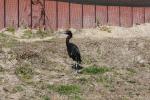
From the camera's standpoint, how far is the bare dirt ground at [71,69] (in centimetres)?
1658

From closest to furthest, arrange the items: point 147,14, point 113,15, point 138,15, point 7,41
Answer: point 7,41
point 113,15
point 138,15
point 147,14

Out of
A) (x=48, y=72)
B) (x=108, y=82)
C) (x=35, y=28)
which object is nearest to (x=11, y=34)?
(x=35, y=28)

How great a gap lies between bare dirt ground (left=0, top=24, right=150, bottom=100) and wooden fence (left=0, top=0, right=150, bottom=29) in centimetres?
49

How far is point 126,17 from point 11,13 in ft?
18.2

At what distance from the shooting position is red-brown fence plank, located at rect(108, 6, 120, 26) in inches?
996

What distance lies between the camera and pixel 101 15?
25.0 meters

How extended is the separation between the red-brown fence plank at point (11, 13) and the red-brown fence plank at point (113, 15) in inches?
175

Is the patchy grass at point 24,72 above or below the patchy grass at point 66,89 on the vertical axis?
above

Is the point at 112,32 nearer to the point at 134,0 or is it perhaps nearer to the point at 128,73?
the point at 134,0

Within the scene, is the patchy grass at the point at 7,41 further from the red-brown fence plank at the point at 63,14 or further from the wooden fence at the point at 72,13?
the red-brown fence plank at the point at 63,14

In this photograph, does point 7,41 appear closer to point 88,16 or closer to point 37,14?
point 37,14

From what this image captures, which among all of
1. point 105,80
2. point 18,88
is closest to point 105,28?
point 105,80

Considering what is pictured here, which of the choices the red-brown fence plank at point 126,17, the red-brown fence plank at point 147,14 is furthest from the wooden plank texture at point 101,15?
the red-brown fence plank at point 147,14

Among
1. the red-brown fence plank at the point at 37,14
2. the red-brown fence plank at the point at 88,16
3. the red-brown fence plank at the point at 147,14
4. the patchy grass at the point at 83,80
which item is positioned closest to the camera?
the patchy grass at the point at 83,80
